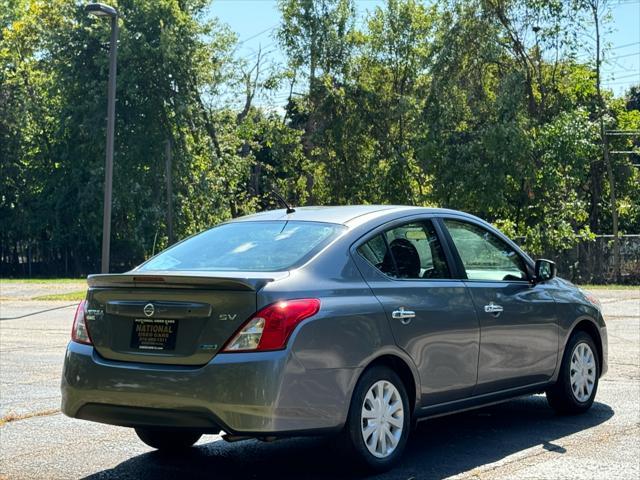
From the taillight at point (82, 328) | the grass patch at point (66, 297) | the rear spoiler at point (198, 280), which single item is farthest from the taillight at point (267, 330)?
the grass patch at point (66, 297)

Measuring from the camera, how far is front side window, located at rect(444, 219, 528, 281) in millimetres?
7355

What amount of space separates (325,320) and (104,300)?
4.64ft

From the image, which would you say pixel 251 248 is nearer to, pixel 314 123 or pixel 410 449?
pixel 410 449

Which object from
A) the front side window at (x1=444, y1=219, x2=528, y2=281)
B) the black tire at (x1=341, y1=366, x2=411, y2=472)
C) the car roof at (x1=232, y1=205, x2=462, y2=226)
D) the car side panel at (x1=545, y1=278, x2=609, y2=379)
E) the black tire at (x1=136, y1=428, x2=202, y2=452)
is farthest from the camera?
the car side panel at (x1=545, y1=278, x2=609, y2=379)

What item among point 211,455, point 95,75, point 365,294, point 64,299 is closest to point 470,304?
point 365,294

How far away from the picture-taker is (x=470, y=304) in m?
7.05

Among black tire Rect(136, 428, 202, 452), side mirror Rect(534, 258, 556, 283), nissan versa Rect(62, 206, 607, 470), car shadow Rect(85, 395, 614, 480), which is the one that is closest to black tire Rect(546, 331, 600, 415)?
car shadow Rect(85, 395, 614, 480)

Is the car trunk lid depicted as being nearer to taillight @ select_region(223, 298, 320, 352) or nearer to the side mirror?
taillight @ select_region(223, 298, 320, 352)

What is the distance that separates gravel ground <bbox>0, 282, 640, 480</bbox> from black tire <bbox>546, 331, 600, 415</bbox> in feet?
0.30

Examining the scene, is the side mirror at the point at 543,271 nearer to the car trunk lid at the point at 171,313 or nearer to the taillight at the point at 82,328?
the car trunk lid at the point at 171,313

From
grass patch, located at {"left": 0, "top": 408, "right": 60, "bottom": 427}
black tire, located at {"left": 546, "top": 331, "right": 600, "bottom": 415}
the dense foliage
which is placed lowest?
grass patch, located at {"left": 0, "top": 408, "right": 60, "bottom": 427}

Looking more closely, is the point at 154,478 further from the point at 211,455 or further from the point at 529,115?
the point at 529,115

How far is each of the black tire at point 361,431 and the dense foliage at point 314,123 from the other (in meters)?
32.9

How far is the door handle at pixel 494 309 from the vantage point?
7193 millimetres
